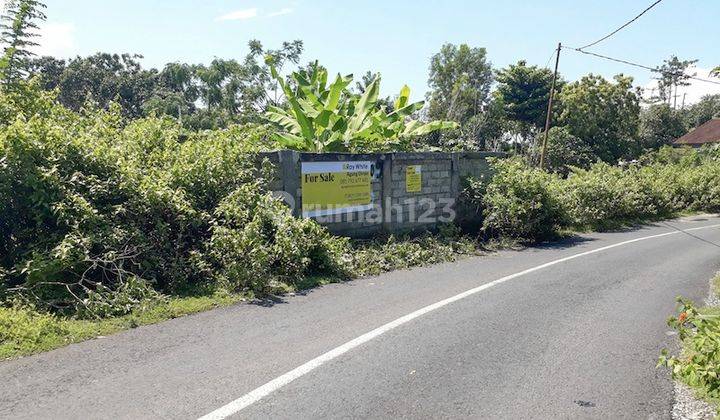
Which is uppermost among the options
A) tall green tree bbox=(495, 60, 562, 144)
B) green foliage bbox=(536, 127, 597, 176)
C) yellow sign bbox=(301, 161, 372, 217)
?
tall green tree bbox=(495, 60, 562, 144)

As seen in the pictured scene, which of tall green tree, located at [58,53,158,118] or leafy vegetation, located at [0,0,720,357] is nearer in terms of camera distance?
leafy vegetation, located at [0,0,720,357]

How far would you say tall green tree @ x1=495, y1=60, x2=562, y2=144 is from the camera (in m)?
42.2

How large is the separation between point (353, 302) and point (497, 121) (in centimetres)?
4297

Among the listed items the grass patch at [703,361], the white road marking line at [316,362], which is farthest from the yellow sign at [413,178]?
the grass patch at [703,361]

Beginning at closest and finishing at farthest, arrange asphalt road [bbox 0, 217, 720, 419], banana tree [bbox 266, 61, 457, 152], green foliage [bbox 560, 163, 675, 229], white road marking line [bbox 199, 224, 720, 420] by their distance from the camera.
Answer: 1. white road marking line [bbox 199, 224, 720, 420]
2. asphalt road [bbox 0, 217, 720, 419]
3. banana tree [bbox 266, 61, 457, 152]
4. green foliage [bbox 560, 163, 675, 229]

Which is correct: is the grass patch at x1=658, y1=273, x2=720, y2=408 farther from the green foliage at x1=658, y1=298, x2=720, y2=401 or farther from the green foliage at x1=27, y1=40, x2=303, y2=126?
the green foliage at x1=27, y1=40, x2=303, y2=126

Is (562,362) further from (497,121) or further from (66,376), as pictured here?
(497,121)

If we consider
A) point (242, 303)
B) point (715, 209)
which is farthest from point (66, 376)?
point (715, 209)

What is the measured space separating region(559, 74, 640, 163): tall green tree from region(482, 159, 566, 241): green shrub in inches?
1145

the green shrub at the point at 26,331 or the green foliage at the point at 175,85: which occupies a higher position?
the green foliage at the point at 175,85

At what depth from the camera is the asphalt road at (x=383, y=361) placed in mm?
4109

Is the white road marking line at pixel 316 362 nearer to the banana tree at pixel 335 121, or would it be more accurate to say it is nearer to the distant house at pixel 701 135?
the banana tree at pixel 335 121

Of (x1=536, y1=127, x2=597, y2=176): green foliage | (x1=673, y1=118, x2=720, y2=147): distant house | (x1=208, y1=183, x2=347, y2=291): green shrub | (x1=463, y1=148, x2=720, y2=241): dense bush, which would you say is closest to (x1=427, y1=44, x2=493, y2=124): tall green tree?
(x1=536, y1=127, x2=597, y2=176): green foliage

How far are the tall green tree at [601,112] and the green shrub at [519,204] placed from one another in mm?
29079
